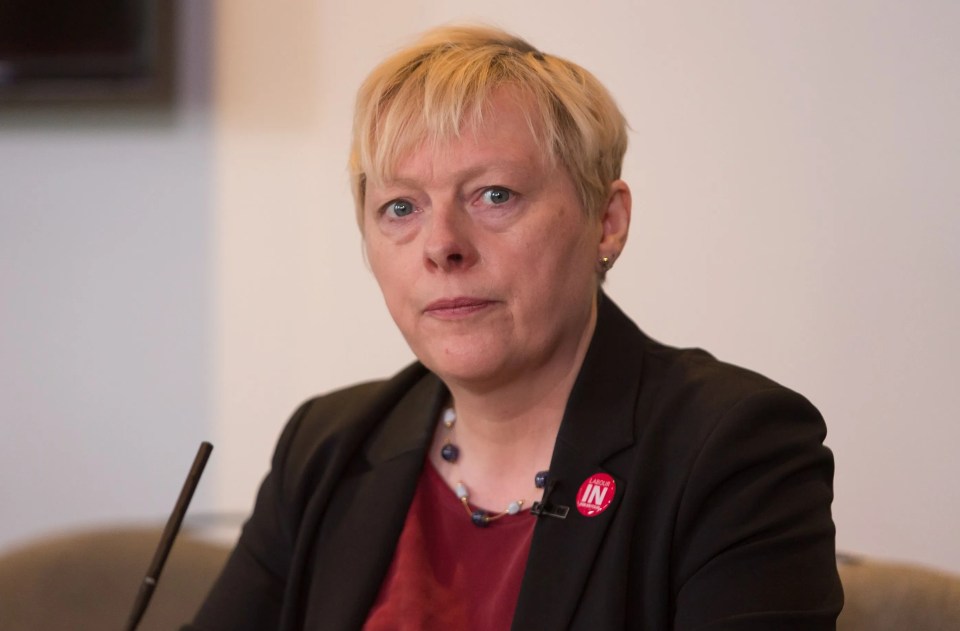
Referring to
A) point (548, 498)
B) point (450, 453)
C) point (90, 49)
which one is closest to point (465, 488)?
point (450, 453)

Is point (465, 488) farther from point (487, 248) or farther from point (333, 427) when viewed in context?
point (487, 248)

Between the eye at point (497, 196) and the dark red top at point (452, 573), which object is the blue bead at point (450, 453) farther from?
the eye at point (497, 196)

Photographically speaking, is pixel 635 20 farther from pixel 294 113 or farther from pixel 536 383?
pixel 536 383

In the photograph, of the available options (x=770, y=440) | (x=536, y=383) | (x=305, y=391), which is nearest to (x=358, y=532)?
(x=536, y=383)

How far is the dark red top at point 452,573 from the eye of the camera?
159 cm

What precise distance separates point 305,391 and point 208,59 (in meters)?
0.79

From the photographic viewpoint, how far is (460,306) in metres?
1.57

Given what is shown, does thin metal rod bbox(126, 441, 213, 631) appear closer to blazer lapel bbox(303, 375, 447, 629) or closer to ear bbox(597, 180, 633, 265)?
blazer lapel bbox(303, 375, 447, 629)

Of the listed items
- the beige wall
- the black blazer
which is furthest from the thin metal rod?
the beige wall

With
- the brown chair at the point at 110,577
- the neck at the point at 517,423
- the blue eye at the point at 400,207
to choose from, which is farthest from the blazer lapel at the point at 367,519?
the brown chair at the point at 110,577

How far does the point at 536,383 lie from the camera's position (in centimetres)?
168

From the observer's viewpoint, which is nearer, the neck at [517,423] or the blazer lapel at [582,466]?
the blazer lapel at [582,466]

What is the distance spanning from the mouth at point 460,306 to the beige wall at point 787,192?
2.81 ft

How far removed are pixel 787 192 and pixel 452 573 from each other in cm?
105
